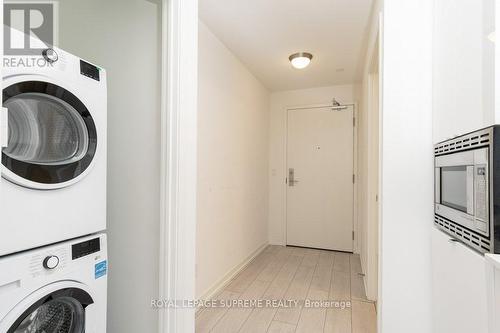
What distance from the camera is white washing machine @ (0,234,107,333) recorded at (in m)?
0.87

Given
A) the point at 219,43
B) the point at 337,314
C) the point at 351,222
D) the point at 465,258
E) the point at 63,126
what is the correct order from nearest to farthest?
the point at 465,258 < the point at 63,126 < the point at 337,314 < the point at 219,43 < the point at 351,222

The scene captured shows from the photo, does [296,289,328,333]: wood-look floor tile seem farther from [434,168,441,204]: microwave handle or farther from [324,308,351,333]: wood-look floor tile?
[434,168,441,204]: microwave handle

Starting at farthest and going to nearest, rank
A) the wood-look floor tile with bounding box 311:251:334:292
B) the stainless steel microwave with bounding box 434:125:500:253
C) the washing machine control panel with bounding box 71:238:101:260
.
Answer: the wood-look floor tile with bounding box 311:251:334:292 < the washing machine control panel with bounding box 71:238:101:260 < the stainless steel microwave with bounding box 434:125:500:253

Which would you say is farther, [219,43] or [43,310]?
[219,43]

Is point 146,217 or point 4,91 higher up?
point 4,91

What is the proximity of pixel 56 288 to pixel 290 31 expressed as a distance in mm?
2448

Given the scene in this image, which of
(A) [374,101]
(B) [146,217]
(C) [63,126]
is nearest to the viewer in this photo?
(C) [63,126]

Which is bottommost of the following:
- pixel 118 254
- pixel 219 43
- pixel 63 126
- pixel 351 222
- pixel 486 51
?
pixel 351 222

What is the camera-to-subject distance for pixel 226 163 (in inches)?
110

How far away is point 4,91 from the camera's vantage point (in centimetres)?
86

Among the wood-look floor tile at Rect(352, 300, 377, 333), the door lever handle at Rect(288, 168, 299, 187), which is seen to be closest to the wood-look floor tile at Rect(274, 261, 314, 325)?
the wood-look floor tile at Rect(352, 300, 377, 333)

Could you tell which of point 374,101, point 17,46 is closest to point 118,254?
point 17,46

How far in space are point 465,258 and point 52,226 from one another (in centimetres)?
152

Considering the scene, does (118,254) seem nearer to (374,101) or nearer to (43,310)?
(43,310)
